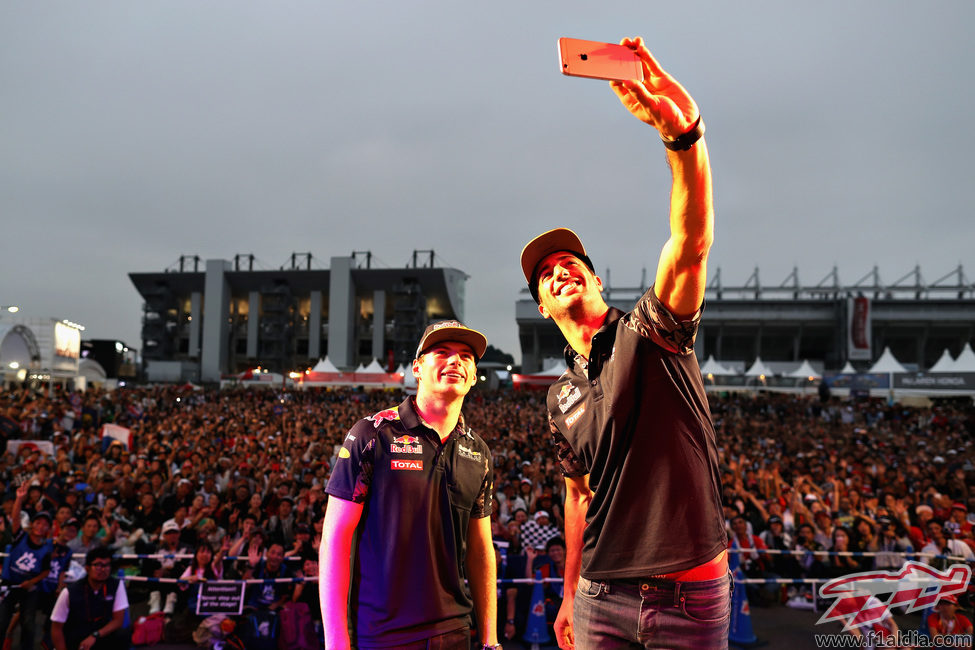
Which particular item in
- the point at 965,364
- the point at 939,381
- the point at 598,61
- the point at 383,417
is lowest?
the point at 383,417

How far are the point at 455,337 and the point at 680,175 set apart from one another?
1413 millimetres

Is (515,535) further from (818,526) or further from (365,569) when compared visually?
(365,569)

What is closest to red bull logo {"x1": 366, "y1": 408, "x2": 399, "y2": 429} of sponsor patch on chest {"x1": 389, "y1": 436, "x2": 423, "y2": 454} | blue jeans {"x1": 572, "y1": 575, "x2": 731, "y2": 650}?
sponsor patch on chest {"x1": 389, "y1": 436, "x2": 423, "y2": 454}

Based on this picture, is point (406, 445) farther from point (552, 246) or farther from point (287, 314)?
point (287, 314)

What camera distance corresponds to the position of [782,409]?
29.1 meters

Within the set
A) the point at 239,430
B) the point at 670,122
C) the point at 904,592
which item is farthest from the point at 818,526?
the point at 239,430

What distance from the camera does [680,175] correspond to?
60.9 inches

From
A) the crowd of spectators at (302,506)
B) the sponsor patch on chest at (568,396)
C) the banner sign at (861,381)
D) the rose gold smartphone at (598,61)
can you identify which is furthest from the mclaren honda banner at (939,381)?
the rose gold smartphone at (598,61)

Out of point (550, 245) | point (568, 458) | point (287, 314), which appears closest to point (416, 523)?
point (568, 458)

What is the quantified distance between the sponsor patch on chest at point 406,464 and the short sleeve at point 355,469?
0.08m

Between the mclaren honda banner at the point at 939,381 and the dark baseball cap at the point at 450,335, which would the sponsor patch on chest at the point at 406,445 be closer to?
the dark baseball cap at the point at 450,335

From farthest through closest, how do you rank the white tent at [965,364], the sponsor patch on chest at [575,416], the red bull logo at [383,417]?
the white tent at [965,364]
the red bull logo at [383,417]
the sponsor patch on chest at [575,416]

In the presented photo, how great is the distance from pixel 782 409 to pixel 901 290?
48287 millimetres

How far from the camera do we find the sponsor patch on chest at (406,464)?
2.46 m
